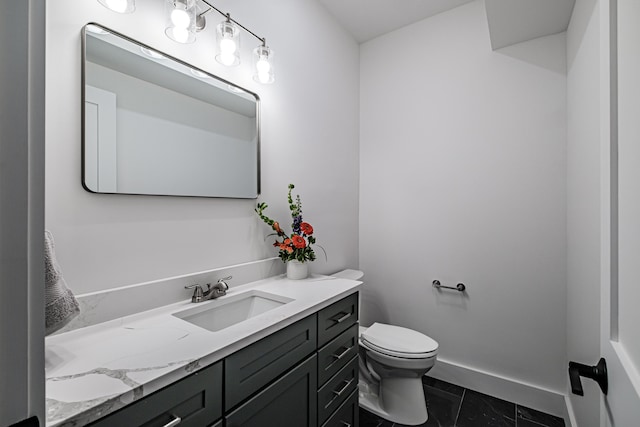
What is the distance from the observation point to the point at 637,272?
0.53m

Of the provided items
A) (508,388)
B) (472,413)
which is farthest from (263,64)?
(508,388)

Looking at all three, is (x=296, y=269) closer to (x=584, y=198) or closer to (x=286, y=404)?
(x=286, y=404)

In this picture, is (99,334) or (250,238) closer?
(99,334)

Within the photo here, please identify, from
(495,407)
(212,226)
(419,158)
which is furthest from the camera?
(419,158)

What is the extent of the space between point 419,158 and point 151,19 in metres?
1.84

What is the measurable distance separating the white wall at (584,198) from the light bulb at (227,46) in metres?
1.44

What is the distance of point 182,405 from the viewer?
74 centimetres

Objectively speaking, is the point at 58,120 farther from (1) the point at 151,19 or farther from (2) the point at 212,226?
(2) the point at 212,226

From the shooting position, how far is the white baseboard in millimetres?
1754

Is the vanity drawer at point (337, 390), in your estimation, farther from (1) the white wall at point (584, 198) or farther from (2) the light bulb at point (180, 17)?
(2) the light bulb at point (180, 17)

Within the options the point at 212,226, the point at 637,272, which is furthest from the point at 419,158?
the point at 637,272

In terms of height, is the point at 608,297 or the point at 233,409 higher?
the point at 608,297

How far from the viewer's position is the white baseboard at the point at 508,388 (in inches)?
69.1

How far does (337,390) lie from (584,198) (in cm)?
143
